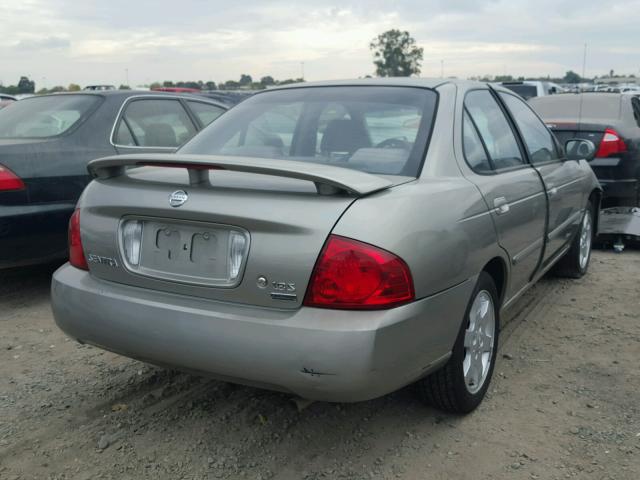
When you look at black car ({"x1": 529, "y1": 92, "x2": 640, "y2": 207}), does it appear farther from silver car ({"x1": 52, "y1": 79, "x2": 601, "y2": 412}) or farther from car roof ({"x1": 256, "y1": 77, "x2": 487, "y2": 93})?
silver car ({"x1": 52, "y1": 79, "x2": 601, "y2": 412})

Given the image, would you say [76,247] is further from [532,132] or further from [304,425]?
[532,132]

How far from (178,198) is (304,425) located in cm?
119

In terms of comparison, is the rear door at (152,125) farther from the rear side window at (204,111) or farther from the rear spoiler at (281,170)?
the rear spoiler at (281,170)

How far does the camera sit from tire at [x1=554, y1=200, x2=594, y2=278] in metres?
5.16

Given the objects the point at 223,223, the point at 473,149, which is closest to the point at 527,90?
the point at 473,149

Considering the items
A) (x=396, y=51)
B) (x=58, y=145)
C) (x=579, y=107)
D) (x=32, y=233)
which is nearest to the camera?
(x=32, y=233)

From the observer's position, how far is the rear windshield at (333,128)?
114 inches

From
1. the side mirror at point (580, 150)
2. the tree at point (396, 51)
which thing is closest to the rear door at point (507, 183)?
the side mirror at point (580, 150)

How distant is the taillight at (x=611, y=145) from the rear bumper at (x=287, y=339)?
4.84m

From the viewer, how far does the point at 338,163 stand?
293 cm

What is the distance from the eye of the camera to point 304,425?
2.94 meters

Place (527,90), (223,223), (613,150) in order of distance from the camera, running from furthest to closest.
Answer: (527,90), (613,150), (223,223)

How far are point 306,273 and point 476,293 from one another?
3.07ft

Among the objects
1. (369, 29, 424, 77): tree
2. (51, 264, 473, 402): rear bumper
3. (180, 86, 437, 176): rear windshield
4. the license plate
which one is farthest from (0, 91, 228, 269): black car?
(369, 29, 424, 77): tree
